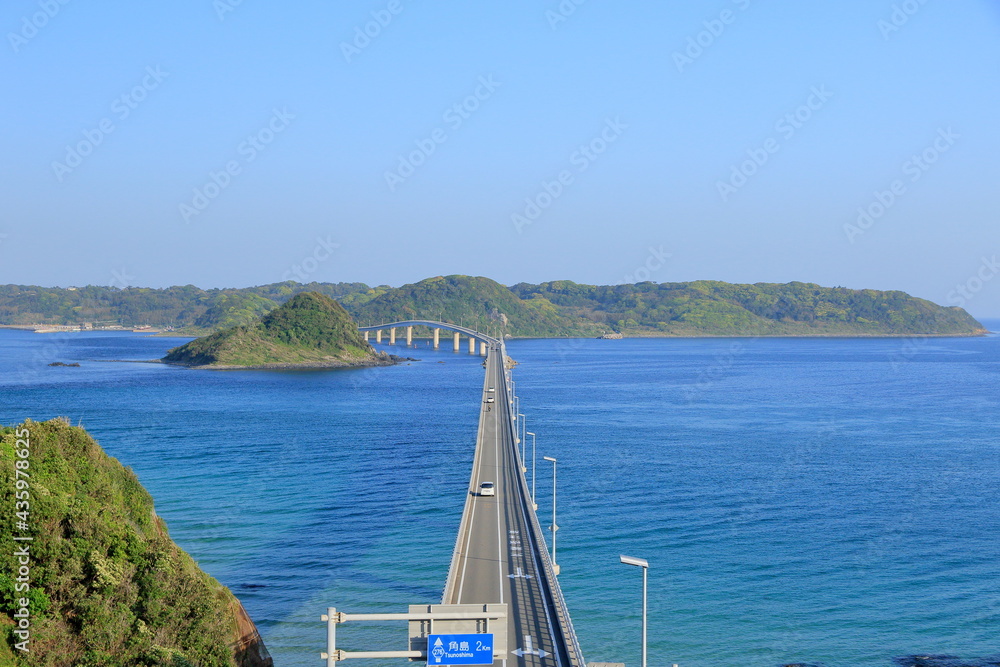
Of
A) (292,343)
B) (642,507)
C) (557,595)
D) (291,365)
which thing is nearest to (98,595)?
(557,595)

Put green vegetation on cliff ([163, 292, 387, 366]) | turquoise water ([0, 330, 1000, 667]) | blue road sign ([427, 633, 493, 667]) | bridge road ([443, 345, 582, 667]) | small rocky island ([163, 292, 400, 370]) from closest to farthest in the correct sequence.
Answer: blue road sign ([427, 633, 493, 667]), bridge road ([443, 345, 582, 667]), turquoise water ([0, 330, 1000, 667]), small rocky island ([163, 292, 400, 370]), green vegetation on cliff ([163, 292, 387, 366])

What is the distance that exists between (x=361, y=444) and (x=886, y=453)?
4059cm

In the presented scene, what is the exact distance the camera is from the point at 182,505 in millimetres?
49531

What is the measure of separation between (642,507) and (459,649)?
34696mm

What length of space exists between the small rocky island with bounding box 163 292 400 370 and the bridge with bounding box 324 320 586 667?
11248cm

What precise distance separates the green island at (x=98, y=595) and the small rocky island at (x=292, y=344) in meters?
129

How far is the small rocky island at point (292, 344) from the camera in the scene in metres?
157

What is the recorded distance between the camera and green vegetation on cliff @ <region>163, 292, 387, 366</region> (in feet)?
517

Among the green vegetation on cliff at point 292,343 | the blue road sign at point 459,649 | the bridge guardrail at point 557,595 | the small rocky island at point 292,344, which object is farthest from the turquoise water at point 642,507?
the green vegetation on cliff at point 292,343

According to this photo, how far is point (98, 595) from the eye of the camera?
2406cm

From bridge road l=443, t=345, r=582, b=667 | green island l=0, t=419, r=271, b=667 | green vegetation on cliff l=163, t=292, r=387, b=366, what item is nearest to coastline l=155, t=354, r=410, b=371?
green vegetation on cliff l=163, t=292, r=387, b=366

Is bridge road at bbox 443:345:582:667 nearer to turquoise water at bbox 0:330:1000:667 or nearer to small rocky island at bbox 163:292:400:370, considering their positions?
turquoise water at bbox 0:330:1000:667

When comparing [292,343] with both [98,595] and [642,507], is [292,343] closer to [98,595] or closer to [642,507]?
[642,507]

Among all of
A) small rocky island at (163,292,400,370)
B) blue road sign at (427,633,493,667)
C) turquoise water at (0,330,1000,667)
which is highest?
small rocky island at (163,292,400,370)
